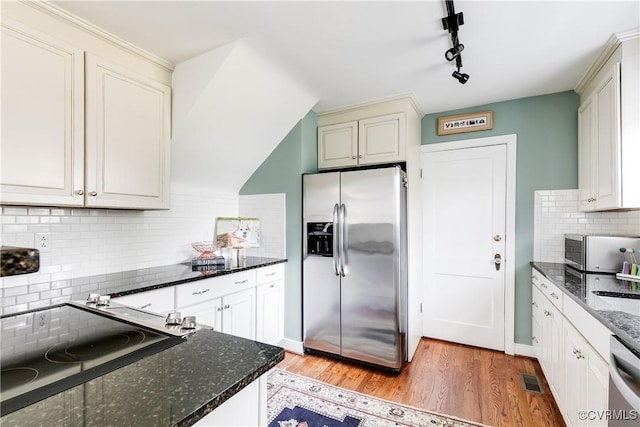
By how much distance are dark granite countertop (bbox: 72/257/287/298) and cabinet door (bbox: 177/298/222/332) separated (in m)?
0.20

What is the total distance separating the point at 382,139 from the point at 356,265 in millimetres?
1218

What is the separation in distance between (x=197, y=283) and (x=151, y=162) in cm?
93

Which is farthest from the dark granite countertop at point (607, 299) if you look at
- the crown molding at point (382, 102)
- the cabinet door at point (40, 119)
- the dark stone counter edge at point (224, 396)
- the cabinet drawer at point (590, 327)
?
the cabinet door at point (40, 119)

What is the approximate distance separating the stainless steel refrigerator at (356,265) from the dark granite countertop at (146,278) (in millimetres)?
676

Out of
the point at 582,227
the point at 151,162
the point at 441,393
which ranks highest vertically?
the point at 151,162

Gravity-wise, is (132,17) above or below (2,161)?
above

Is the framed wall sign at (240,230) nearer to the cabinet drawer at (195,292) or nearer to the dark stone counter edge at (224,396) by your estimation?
the cabinet drawer at (195,292)

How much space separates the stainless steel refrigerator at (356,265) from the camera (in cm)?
256

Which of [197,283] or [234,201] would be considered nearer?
[197,283]

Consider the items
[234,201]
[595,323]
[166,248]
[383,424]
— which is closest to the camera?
[595,323]

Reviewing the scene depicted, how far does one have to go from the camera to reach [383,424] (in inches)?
76.3

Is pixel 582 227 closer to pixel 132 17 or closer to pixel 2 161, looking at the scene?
pixel 132 17

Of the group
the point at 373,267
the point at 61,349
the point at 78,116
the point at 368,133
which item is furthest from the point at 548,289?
the point at 78,116

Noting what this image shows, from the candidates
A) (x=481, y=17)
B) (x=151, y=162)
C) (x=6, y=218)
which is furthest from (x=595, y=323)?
(x=6, y=218)
